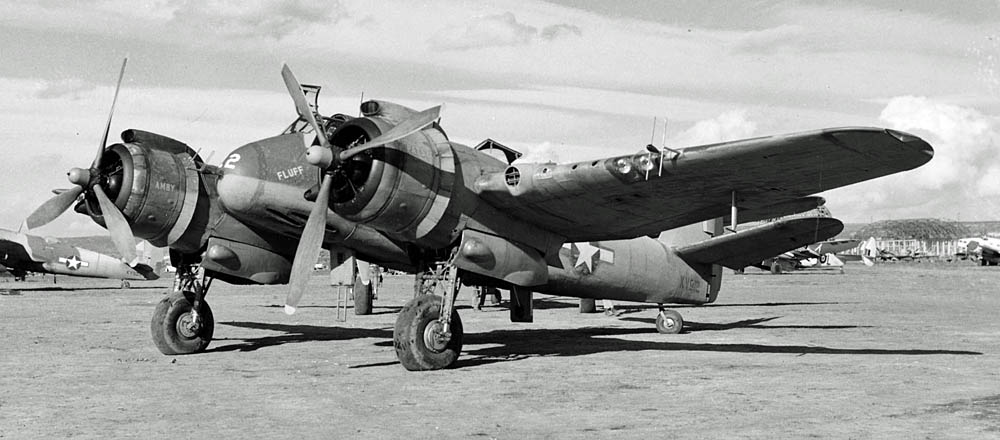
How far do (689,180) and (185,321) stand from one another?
973 centimetres

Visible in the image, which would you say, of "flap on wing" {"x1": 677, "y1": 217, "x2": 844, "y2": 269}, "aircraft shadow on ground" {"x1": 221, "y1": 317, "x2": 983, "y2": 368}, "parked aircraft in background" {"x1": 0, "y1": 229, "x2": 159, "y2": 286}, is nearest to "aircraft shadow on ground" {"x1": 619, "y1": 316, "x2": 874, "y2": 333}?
"aircraft shadow on ground" {"x1": 221, "y1": 317, "x2": 983, "y2": 368}

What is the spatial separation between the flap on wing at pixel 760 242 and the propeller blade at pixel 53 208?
12.9m

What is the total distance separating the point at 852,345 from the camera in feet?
55.9

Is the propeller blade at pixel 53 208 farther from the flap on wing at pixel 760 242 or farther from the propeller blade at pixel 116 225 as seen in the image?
the flap on wing at pixel 760 242

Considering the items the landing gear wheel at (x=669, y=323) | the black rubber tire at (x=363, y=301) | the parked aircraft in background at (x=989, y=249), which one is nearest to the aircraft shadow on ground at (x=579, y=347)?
the landing gear wheel at (x=669, y=323)

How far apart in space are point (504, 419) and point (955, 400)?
205 inches

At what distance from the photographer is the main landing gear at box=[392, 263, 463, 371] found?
13.3 m

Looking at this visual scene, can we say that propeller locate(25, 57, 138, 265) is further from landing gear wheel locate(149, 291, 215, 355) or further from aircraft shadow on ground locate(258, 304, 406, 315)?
aircraft shadow on ground locate(258, 304, 406, 315)

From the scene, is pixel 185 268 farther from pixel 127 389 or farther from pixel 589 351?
pixel 589 351

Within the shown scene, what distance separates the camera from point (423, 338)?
13422 millimetres

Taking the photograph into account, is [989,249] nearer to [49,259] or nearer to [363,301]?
[363,301]

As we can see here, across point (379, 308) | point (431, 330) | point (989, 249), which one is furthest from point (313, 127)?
point (989, 249)

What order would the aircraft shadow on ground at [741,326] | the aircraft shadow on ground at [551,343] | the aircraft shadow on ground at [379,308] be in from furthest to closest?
the aircraft shadow on ground at [379,308] < the aircraft shadow on ground at [741,326] < the aircraft shadow on ground at [551,343]

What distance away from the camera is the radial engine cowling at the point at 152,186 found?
15.4 metres
